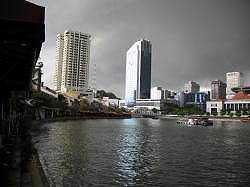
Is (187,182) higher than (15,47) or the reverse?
the reverse

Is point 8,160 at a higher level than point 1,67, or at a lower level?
lower

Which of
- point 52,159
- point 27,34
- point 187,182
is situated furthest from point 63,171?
point 27,34

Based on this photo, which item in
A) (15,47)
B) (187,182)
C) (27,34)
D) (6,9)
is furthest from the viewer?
(187,182)

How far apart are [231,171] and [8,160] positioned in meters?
15.7

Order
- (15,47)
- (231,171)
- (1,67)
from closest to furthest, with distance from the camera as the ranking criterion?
(15,47) → (1,67) → (231,171)

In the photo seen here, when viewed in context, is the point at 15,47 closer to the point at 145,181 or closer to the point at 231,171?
the point at 145,181

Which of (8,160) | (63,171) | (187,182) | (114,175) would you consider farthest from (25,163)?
(187,182)

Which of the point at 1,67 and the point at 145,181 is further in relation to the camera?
the point at 145,181

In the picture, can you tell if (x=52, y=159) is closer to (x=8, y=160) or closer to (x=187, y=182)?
(x=8, y=160)

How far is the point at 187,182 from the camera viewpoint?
20.6 metres

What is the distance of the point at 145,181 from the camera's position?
20.8m

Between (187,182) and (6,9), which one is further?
(187,182)

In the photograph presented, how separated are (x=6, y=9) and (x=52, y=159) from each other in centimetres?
2050

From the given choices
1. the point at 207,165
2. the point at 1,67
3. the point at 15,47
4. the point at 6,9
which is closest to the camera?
the point at 6,9
